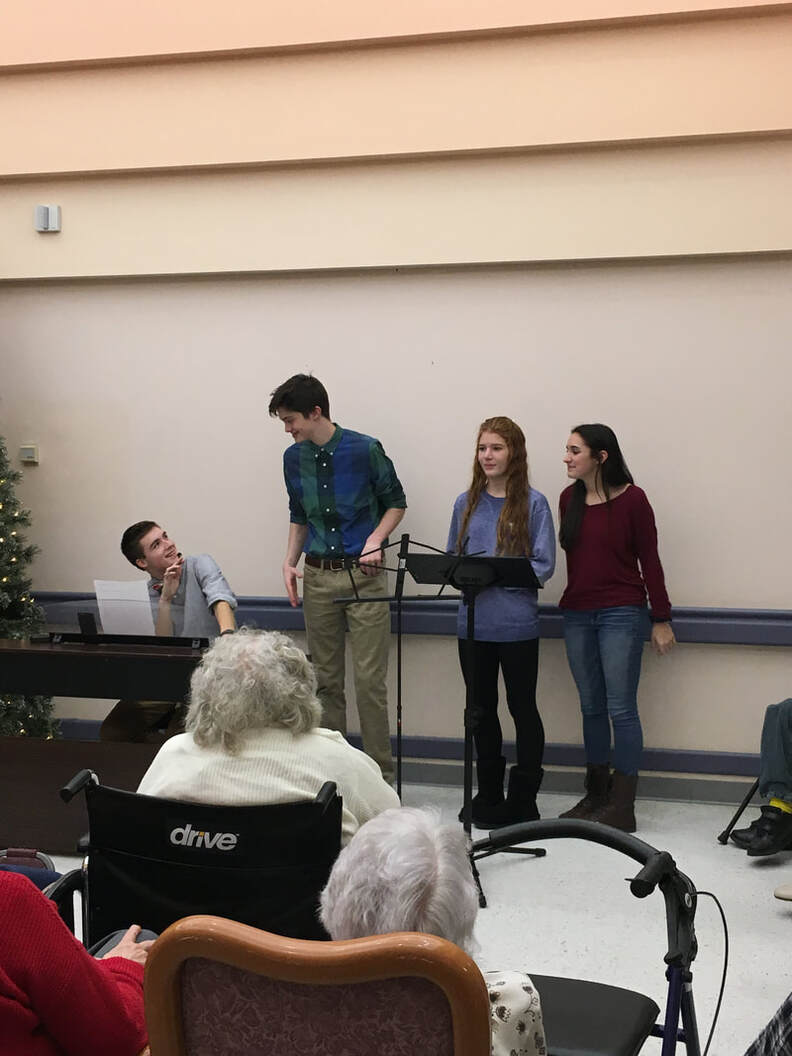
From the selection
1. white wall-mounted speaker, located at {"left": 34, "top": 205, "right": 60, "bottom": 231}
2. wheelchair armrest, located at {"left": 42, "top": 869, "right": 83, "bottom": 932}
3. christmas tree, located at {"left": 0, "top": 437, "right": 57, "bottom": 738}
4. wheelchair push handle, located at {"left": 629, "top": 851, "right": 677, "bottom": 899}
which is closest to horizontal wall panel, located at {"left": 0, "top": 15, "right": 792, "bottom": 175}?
white wall-mounted speaker, located at {"left": 34, "top": 205, "right": 60, "bottom": 231}

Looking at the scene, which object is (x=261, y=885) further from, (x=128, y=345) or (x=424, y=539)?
(x=128, y=345)

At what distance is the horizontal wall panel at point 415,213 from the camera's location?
446cm

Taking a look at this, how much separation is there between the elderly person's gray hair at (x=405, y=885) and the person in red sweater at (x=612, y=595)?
9.83 feet

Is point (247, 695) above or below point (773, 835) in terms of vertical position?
above

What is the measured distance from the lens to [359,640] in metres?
4.58

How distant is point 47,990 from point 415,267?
3.87 metres

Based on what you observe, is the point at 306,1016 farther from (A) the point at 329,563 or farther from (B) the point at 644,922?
(A) the point at 329,563

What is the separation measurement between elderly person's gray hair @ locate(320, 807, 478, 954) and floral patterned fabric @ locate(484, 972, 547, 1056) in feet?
0.21

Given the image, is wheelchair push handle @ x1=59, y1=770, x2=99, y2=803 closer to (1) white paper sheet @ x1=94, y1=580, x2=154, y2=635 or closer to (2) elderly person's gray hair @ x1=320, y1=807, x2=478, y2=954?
(2) elderly person's gray hair @ x1=320, y1=807, x2=478, y2=954

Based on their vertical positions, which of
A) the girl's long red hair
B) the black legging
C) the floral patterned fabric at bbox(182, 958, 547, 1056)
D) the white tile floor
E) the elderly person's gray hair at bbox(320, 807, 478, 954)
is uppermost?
the girl's long red hair

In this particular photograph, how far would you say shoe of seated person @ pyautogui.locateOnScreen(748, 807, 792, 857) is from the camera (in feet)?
12.6

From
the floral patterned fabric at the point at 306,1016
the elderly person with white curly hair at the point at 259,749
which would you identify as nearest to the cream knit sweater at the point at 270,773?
the elderly person with white curly hair at the point at 259,749

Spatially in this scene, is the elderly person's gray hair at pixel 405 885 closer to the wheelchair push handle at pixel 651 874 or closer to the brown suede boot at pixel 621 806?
the wheelchair push handle at pixel 651 874


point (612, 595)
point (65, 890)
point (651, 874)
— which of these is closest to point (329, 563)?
point (612, 595)
